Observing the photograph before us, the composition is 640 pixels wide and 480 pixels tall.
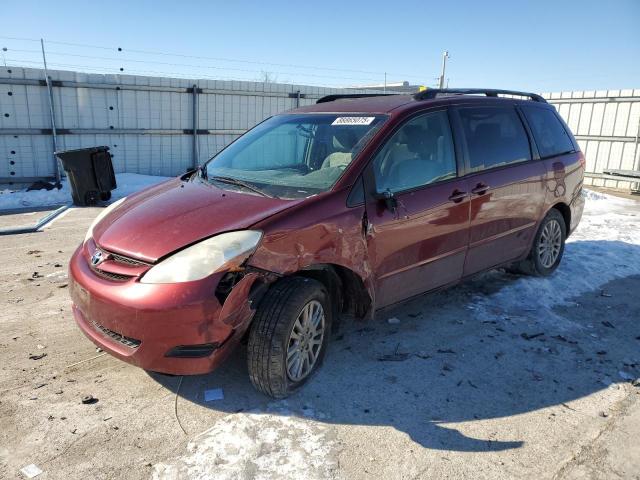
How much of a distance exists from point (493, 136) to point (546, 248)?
5.28 ft

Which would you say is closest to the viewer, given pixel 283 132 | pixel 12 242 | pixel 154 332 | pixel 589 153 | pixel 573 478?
pixel 573 478

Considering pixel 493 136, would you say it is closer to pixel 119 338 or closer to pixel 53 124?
pixel 119 338

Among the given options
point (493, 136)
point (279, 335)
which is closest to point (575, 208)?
point (493, 136)

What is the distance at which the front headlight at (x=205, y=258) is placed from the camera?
2715 mm

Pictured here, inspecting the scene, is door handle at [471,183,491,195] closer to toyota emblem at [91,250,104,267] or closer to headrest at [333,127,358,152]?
headrest at [333,127,358,152]

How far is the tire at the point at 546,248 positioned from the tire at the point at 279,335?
305cm

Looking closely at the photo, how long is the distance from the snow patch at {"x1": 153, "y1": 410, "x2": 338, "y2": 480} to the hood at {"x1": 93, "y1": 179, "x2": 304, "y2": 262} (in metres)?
1.05

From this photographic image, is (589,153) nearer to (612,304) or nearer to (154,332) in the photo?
(612,304)

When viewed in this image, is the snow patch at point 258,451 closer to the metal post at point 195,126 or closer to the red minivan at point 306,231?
the red minivan at point 306,231

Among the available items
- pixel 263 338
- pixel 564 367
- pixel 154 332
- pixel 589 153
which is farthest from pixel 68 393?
pixel 589 153

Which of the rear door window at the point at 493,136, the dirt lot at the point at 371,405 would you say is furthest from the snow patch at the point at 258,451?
the rear door window at the point at 493,136

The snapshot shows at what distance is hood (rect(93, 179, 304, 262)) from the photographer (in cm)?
291

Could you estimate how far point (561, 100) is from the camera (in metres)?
15.0

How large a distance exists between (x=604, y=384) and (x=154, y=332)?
117 inches
